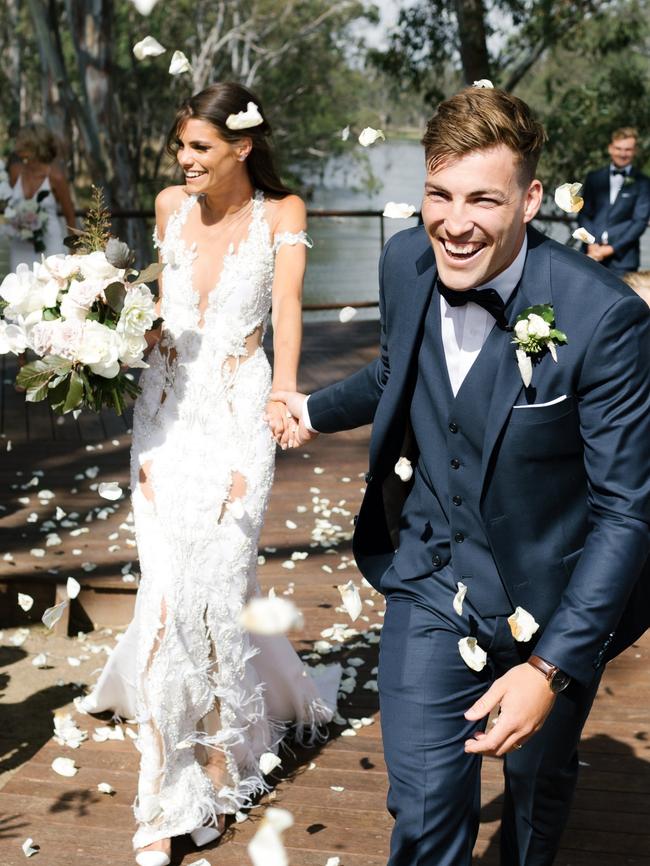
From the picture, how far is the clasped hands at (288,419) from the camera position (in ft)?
11.5

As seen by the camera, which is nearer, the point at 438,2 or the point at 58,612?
the point at 58,612

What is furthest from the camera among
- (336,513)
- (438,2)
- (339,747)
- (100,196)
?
(438,2)

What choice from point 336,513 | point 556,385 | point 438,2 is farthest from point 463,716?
point 438,2

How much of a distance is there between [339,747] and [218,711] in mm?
661

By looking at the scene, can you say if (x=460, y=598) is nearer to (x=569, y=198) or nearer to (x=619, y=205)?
(x=569, y=198)

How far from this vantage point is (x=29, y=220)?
9867 mm

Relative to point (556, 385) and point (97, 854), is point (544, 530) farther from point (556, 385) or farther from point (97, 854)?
point (97, 854)

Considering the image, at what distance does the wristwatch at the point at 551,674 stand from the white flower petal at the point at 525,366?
0.59 metres

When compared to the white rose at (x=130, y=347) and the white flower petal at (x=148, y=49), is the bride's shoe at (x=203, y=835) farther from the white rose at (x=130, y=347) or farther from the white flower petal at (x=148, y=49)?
the white flower petal at (x=148, y=49)

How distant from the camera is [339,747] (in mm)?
4480

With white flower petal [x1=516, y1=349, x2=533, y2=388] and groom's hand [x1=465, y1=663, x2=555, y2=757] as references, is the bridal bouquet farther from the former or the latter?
groom's hand [x1=465, y1=663, x2=555, y2=757]

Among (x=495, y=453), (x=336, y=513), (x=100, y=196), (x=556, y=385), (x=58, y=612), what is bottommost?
(x=336, y=513)

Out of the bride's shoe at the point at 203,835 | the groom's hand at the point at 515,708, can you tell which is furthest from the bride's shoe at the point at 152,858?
the groom's hand at the point at 515,708

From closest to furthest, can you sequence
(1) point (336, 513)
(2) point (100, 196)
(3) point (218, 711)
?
1. (2) point (100, 196)
2. (3) point (218, 711)
3. (1) point (336, 513)
